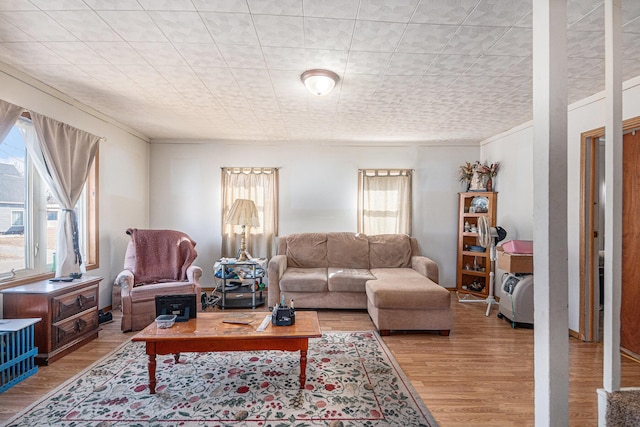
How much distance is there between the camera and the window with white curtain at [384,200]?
5047 millimetres

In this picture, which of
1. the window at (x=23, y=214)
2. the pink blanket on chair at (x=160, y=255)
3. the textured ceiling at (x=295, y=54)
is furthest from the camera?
the pink blanket on chair at (x=160, y=255)

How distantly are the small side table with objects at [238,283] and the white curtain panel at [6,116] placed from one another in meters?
2.51

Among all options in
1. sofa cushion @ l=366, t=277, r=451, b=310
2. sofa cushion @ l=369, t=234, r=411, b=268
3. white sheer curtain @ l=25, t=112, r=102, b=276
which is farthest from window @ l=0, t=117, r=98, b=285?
sofa cushion @ l=369, t=234, r=411, b=268

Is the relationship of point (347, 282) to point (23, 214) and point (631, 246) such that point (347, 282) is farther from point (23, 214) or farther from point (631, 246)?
point (23, 214)

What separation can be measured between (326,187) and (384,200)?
0.99 metres

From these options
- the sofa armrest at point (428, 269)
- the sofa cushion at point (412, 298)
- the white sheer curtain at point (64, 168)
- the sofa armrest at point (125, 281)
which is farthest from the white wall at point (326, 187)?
the sofa cushion at point (412, 298)

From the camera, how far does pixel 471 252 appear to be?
4.69 m

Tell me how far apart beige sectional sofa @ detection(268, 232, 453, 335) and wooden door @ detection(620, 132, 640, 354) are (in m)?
1.53

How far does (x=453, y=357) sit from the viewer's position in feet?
9.01

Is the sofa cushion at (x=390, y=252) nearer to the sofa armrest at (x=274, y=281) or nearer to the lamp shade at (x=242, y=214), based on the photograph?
the sofa armrest at (x=274, y=281)

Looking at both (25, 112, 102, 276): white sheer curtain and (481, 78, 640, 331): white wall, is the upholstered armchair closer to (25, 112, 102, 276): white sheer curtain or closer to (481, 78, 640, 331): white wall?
(25, 112, 102, 276): white sheer curtain

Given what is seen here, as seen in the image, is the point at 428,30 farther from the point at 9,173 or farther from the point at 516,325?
the point at 9,173

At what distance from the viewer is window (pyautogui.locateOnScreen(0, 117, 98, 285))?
2.71 metres

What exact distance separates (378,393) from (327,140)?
3.75 metres
